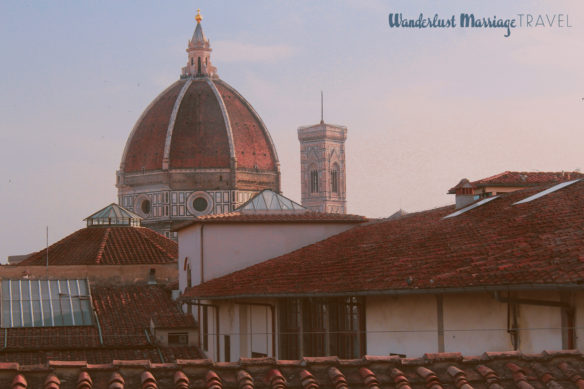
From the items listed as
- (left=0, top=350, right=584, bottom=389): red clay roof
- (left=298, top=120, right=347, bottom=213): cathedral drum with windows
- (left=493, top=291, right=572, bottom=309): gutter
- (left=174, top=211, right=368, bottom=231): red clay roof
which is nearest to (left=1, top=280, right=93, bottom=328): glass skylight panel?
(left=174, top=211, right=368, bottom=231): red clay roof

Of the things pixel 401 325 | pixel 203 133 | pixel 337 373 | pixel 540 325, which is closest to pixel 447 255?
pixel 401 325

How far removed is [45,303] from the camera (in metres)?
32.5

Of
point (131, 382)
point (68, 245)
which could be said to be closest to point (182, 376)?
point (131, 382)

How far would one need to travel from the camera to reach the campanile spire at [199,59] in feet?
316

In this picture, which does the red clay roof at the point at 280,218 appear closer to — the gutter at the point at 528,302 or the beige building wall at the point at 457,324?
the beige building wall at the point at 457,324

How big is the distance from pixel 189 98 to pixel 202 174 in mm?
6307

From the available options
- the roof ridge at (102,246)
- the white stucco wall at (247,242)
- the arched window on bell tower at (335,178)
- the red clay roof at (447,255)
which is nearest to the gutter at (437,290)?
Answer: the red clay roof at (447,255)

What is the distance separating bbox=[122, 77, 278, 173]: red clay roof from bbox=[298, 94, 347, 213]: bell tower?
1784 inches

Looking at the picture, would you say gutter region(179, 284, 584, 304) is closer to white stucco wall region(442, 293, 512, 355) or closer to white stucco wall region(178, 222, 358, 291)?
white stucco wall region(442, 293, 512, 355)

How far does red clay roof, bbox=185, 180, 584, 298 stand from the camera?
1405 cm

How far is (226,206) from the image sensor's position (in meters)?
89.8

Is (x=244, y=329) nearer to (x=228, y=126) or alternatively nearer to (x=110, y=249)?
(x=110, y=249)

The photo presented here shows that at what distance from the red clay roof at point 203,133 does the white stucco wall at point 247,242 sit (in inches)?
2456

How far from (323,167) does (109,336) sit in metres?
109
